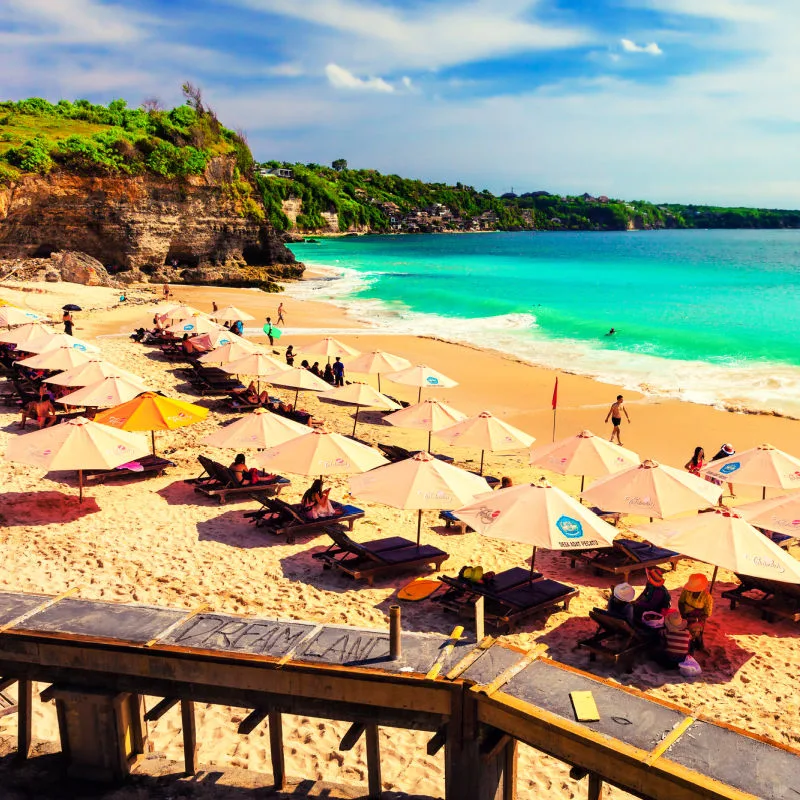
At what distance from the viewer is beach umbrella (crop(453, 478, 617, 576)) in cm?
947

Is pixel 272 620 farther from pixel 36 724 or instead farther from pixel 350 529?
pixel 350 529

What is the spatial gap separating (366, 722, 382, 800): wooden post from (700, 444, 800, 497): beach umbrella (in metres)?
9.54

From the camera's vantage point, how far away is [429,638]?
6.28 metres

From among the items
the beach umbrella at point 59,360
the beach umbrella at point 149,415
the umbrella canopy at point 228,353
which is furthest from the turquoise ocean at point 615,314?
the beach umbrella at point 59,360

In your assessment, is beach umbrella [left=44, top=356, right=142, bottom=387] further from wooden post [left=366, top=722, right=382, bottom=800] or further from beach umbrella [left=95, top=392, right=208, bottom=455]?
wooden post [left=366, top=722, right=382, bottom=800]

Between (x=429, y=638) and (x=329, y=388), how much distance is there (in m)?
13.5

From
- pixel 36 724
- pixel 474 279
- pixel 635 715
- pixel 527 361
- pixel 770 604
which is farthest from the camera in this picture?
pixel 474 279

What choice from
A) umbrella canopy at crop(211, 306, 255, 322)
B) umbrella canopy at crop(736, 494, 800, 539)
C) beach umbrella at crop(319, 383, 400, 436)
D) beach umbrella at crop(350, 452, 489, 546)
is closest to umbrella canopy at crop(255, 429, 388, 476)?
beach umbrella at crop(350, 452, 489, 546)

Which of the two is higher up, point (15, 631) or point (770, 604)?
point (15, 631)

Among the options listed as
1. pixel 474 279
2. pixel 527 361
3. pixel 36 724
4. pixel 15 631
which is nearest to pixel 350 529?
pixel 36 724

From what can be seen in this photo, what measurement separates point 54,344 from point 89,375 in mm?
3944

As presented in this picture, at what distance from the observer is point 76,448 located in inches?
480

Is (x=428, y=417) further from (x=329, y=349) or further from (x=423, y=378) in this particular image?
(x=329, y=349)

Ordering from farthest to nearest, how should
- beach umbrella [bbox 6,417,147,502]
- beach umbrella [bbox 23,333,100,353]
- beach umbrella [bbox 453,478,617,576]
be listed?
beach umbrella [bbox 23,333,100,353] < beach umbrella [bbox 6,417,147,502] < beach umbrella [bbox 453,478,617,576]
